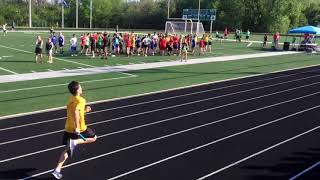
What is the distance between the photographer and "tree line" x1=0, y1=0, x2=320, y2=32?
81688 mm

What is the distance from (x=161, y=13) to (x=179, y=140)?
272ft

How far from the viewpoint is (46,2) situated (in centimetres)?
10862

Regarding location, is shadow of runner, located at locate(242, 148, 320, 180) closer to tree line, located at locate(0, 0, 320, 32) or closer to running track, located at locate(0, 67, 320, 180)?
running track, located at locate(0, 67, 320, 180)

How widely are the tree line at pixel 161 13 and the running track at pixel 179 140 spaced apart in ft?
225

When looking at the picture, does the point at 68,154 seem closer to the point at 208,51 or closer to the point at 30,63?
the point at 30,63

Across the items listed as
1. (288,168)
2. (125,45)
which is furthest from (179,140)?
(125,45)

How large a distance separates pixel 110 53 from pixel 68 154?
73.5 feet

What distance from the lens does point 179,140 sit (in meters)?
10.5

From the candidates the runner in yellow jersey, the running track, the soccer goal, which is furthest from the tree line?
the runner in yellow jersey

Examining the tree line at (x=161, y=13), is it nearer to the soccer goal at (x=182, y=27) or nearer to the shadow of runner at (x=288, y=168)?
the soccer goal at (x=182, y=27)

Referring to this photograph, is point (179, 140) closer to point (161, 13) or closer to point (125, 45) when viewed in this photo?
point (125, 45)

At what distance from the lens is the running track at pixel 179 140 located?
8.46 metres

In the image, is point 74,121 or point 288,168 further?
point 288,168

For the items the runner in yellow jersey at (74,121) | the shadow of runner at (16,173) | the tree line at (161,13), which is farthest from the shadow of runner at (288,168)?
the tree line at (161,13)
